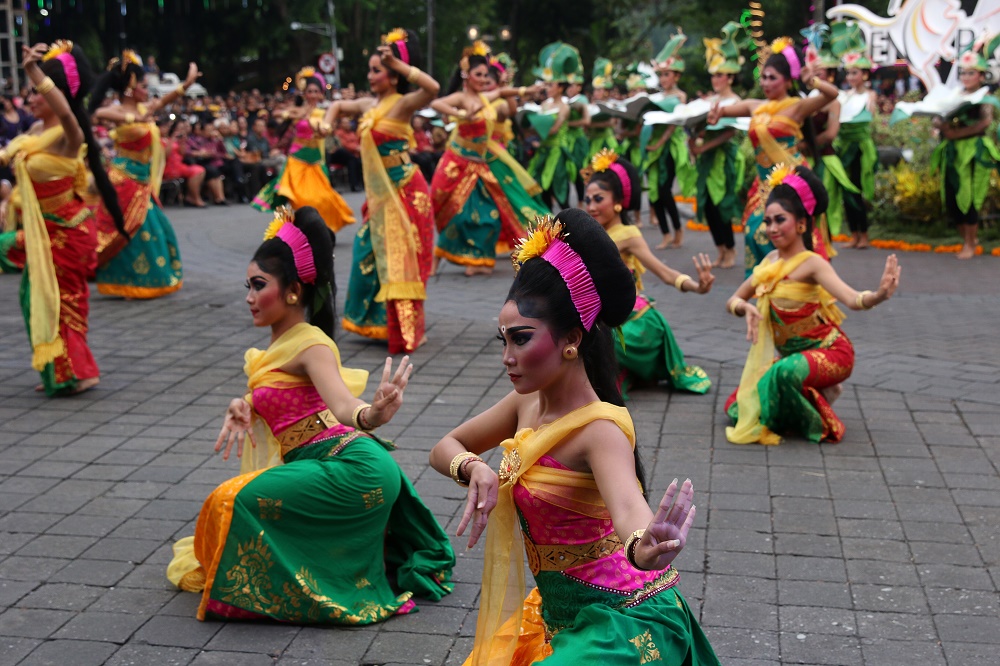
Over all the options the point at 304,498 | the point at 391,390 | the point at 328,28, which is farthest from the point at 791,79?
the point at 328,28

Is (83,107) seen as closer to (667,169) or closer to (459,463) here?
(459,463)

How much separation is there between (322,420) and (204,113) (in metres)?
16.5

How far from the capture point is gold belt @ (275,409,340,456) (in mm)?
4020

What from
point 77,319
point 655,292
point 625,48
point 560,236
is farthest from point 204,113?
point 625,48

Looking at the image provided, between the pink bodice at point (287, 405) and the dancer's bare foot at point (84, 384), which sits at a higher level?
the pink bodice at point (287, 405)

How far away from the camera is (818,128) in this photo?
10.4 m

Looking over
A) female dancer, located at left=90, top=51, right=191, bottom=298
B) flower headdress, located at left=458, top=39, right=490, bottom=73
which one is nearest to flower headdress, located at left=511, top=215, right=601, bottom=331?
female dancer, located at left=90, top=51, right=191, bottom=298

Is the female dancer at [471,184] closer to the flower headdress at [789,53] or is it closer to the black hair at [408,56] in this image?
the black hair at [408,56]

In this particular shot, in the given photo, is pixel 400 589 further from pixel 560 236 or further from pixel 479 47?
pixel 479 47

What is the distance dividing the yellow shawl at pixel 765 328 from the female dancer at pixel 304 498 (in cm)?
222

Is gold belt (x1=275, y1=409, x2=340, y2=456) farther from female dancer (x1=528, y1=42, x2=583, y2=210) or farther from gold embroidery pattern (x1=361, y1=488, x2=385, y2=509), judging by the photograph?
female dancer (x1=528, y1=42, x2=583, y2=210)

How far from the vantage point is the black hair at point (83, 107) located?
21.7 ft

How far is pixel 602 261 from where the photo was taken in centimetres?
262

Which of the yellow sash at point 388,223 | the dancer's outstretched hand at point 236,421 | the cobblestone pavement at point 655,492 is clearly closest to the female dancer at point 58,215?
the cobblestone pavement at point 655,492
